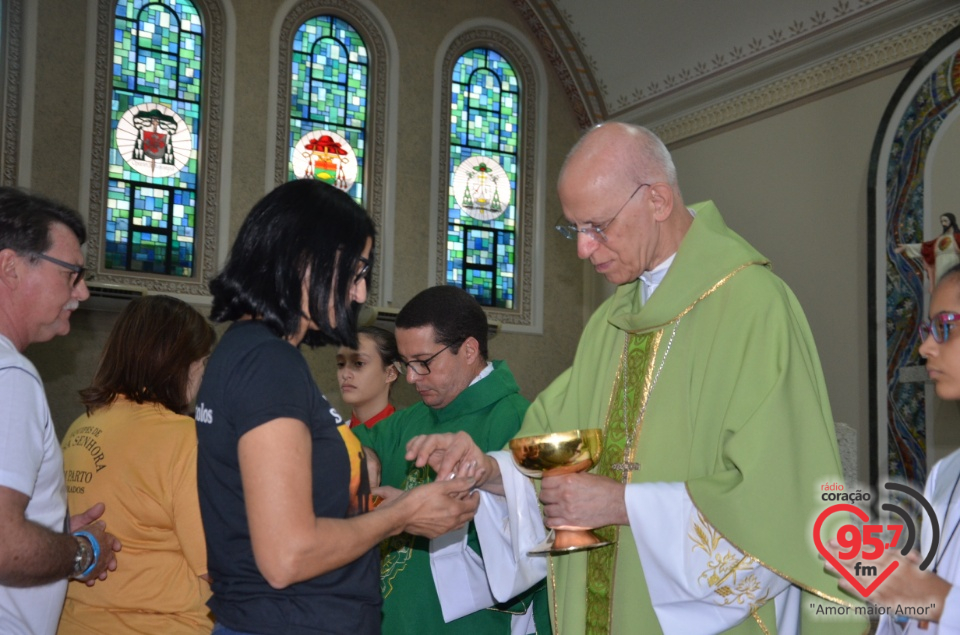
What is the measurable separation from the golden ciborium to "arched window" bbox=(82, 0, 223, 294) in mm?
7389

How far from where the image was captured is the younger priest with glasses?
6.38ft

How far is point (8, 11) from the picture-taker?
8695 millimetres

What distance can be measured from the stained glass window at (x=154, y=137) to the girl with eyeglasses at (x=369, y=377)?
17.0 ft

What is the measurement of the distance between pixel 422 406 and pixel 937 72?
214 inches

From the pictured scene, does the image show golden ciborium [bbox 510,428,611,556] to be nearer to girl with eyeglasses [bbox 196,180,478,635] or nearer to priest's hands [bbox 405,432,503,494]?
priest's hands [bbox 405,432,503,494]

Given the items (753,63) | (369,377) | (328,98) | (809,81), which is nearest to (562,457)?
(369,377)

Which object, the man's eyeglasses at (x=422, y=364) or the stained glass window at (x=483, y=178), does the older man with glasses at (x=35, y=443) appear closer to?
the man's eyeglasses at (x=422, y=364)

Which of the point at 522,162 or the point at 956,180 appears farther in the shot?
the point at 522,162

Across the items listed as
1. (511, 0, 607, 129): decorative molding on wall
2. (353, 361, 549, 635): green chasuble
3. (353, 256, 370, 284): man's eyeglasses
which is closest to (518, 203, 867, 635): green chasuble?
(353, 361, 549, 635): green chasuble

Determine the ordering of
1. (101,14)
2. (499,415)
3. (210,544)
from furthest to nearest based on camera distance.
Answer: (101,14), (499,415), (210,544)

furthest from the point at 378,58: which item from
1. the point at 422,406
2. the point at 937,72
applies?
the point at 422,406

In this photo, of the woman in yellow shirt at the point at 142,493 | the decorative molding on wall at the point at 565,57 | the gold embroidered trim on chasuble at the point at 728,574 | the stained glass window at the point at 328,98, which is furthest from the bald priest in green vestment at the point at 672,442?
the decorative molding on wall at the point at 565,57

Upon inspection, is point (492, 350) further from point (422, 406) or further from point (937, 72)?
point (422, 406)

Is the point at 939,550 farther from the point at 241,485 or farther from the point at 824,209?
the point at 824,209
